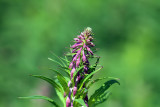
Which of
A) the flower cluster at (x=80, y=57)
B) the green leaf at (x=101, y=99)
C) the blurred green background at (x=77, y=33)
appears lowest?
the green leaf at (x=101, y=99)

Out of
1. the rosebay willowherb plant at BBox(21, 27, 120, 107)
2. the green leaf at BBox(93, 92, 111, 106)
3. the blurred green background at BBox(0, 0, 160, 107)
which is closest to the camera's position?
the rosebay willowherb plant at BBox(21, 27, 120, 107)

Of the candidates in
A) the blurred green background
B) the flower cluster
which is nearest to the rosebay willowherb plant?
the flower cluster

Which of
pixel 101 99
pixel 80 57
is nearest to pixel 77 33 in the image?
pixel 101 99

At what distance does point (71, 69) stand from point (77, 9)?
20.5 metres

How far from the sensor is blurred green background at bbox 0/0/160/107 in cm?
1488

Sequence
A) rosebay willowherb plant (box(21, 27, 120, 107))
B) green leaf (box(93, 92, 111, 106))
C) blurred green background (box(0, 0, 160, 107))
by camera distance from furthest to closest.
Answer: blurred green background (box(0, 0, 160, 107)) < green leaf (box(93, 92, 111, 106)) < rosebay willowherb plant (box(21, 27, 120, 107))

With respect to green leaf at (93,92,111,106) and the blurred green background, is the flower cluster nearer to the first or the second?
green leaf at (93,92,111,106)

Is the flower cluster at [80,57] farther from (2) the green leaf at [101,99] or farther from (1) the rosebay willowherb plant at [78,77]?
(2) the green leaf at [101,99]

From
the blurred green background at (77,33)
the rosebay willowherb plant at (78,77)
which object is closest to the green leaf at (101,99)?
the rosebay willowherb plant at (78,77)

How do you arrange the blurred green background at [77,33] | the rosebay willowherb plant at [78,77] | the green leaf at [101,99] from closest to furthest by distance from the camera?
the rosebay willowherb plant at [78,77], the green leaf at [101,99], the blurred green background at [77,33]

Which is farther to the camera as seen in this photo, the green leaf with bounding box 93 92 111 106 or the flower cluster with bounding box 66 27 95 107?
the green leaf with bounding box 93 92 111 106

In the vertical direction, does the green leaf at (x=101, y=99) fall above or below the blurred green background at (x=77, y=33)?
below

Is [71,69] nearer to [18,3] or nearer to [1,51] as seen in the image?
[1,51]

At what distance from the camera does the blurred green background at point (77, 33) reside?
48.8 feet
